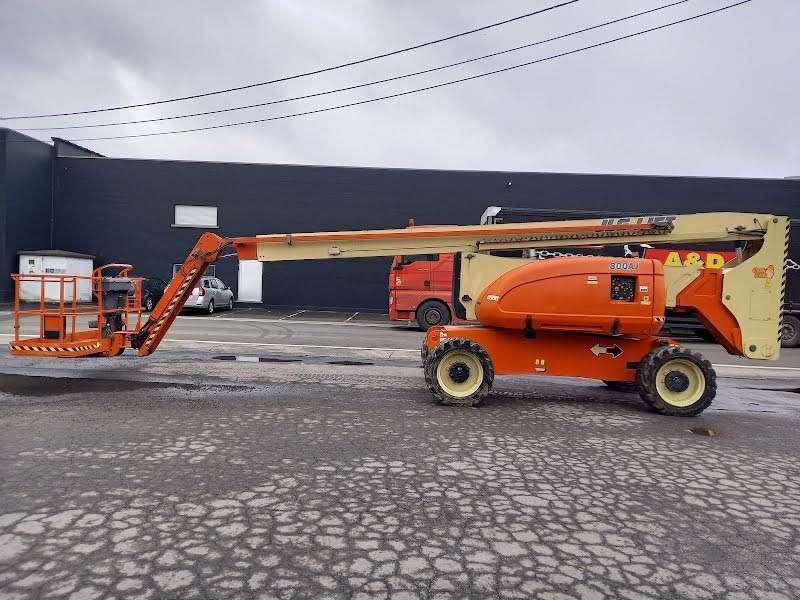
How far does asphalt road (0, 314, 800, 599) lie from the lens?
3.00 metres

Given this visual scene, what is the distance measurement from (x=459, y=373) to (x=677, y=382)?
2.72 metres

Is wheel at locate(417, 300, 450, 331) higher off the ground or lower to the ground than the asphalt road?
higher

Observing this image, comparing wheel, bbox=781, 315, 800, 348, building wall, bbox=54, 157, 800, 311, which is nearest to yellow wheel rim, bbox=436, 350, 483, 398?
wheel, bbox=781, 315, 800, 348

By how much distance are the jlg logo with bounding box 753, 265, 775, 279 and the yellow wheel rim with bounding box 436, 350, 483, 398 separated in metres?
3.74

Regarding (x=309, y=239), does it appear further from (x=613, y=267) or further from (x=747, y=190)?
(x=747, y=190)

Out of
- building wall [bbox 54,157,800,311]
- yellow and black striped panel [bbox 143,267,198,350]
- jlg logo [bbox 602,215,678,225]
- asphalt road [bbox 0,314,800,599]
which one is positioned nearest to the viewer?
asphalt road [bbox 0,314,800,599]

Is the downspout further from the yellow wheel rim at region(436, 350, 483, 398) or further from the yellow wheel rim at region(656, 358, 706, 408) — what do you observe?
the yellow wheel rim at region(656, 358, 706, 408)

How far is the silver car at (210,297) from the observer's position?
21.5 metres

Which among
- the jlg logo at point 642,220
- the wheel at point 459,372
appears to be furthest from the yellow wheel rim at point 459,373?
the jlg logo at point 642,220

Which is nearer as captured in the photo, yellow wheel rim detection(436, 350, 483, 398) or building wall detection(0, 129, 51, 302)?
yellow wheel rim detection(436, 350, 483, 398)

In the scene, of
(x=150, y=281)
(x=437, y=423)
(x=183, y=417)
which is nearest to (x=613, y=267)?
(x=437, y=423)

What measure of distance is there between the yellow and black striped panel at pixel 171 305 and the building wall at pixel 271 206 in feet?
54.4

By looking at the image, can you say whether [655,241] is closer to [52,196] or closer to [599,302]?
[599,302]

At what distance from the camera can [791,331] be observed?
17.3 m
